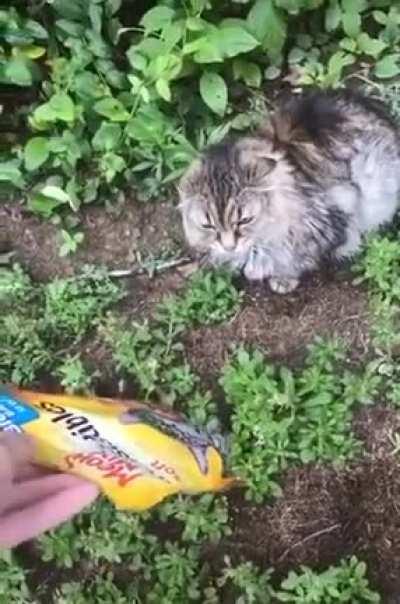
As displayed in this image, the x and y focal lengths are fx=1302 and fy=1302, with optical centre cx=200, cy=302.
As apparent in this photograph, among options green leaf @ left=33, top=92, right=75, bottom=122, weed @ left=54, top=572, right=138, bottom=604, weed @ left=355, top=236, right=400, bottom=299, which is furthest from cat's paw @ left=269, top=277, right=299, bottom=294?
weed @ left=54, top=572, right=138, bottom=604

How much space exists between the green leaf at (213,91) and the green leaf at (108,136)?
0.18 metres

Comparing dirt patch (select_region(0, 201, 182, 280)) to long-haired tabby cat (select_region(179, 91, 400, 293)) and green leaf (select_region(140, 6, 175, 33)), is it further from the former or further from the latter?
green leaf (select_region(140, 6, 175, 33))

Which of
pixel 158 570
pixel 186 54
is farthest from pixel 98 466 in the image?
pixel 186 54

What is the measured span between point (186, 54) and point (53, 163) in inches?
13.9

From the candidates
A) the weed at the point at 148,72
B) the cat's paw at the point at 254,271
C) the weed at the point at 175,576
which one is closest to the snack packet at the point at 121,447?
the weed at the point at 175,576

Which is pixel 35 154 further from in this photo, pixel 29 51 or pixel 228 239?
pixel 228 239

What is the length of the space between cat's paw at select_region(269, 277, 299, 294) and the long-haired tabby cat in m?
0.03

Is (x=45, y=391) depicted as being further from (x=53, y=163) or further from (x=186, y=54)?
(x=186, y=54)

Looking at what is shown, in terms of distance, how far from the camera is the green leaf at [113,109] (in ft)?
8.18

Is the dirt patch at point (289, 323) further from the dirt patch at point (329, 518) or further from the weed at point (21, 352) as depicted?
the weed at point (21, 352)

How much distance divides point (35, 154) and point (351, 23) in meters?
0.66

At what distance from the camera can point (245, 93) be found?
2.60m

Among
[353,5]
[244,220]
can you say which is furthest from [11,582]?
[353,5]

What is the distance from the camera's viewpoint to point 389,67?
2.53 meters
